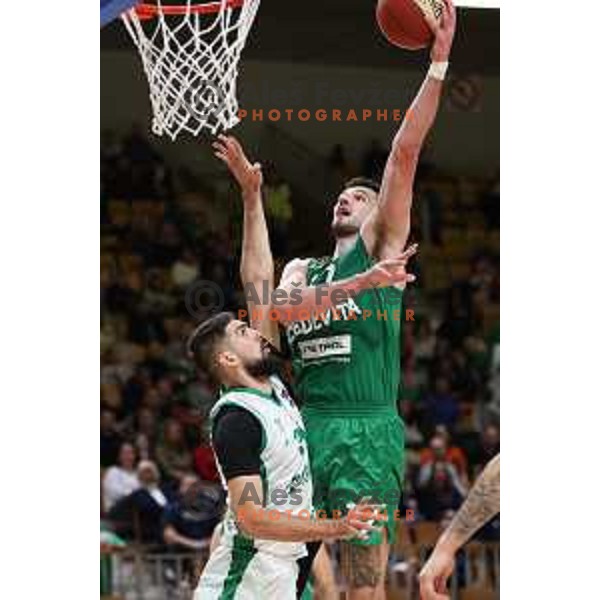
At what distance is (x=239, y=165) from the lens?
7391 mm

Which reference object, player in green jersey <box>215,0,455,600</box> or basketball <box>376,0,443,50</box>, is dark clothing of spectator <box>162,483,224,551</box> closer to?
player in green jersey <box>215,0,455,600</box>

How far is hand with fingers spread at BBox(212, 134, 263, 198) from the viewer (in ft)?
24.2

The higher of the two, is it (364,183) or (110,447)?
(364,183)

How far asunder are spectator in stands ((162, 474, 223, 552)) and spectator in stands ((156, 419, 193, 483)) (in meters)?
0.09

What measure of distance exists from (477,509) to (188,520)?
1919 mm

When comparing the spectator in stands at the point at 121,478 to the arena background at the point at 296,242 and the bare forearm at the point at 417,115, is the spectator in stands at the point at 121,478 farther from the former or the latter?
the bare forearm at the point at 417,115

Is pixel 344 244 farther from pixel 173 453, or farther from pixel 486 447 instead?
pixel 486 447

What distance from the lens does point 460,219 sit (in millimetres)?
11453

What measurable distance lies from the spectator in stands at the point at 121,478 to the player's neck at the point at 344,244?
124 inches

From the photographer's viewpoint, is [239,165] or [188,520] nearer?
[239,165]

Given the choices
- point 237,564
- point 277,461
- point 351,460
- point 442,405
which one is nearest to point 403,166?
point 351,460

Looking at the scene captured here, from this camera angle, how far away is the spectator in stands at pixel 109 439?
33.8ft
